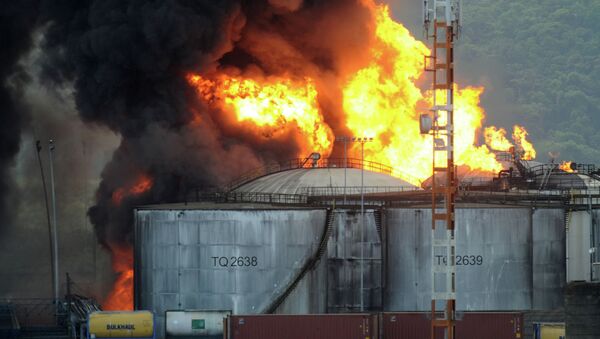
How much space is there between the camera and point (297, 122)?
146 m

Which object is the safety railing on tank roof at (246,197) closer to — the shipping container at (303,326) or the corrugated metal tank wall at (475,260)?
the corrugated metal tank wall at (475,260)

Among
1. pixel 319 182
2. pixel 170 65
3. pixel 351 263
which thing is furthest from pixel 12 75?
pixel 351 263

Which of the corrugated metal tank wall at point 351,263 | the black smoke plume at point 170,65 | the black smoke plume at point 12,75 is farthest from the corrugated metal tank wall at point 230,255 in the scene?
the black smoke plume at point 12,75

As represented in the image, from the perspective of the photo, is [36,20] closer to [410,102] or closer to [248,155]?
[248,155]

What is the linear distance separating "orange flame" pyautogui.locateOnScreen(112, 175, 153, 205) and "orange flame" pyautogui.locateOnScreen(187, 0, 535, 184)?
9.83m

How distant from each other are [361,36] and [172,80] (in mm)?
22003

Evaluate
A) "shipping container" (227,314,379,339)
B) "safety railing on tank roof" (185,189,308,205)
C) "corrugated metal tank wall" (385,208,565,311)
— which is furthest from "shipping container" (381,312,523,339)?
"safety railing on tank roof" (185,189,308,205)

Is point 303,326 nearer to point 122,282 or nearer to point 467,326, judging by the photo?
point 467,326

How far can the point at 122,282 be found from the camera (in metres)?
137

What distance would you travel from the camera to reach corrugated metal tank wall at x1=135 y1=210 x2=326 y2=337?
11319cm

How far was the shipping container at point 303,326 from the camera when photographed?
10081cm

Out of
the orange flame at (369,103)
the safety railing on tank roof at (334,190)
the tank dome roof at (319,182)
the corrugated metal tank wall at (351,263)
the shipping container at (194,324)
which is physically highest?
the orange flame at (369,103)

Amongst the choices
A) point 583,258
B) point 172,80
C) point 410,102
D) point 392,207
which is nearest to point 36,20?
point 172,80

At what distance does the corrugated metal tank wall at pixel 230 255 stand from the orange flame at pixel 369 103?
2971 cm
